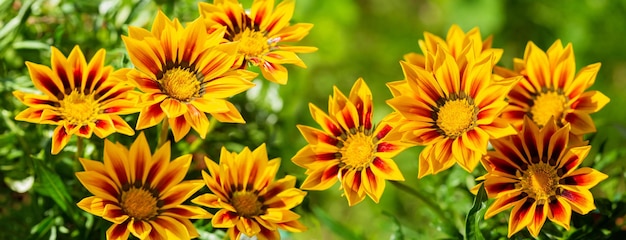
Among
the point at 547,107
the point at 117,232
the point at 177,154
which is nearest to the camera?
the point at 117,232

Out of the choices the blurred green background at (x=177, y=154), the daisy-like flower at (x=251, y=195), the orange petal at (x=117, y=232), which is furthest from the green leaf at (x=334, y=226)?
the orange petal at (x=117, y=232)

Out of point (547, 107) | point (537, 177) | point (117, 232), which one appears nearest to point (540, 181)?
point (537, 177)

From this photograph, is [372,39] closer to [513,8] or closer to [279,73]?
[513,8]

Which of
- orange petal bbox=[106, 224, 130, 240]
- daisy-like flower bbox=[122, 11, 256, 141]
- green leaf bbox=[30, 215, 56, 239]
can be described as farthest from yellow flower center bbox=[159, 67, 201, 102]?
green leaf bbox=[30, 215, 56, 239]

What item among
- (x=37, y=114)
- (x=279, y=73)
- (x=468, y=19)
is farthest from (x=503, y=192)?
(x=468, y=19)

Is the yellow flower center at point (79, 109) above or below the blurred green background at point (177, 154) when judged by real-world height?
above

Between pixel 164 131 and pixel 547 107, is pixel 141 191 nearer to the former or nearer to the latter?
pixel 164 131

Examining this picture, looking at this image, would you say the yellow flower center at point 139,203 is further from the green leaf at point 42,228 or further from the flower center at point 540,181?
the flower center at point 540,181
